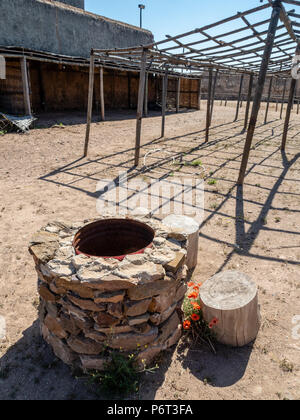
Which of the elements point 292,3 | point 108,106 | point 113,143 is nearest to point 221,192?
point 292,3

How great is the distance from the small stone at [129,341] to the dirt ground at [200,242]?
32cm

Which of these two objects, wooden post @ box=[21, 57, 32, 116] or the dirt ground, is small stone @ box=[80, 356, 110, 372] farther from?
wooden post @ box=[21, 57, 32, 116]

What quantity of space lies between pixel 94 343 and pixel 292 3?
6.17 metres

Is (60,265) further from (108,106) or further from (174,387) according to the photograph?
(108,106)

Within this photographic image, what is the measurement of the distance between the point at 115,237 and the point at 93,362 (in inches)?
50.0

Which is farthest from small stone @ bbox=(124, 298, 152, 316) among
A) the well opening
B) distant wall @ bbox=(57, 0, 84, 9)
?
distant wall @ bbox=(57, 0, 84, 9)

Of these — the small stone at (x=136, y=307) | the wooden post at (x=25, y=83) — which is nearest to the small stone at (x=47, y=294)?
the small stone at (x=136, y=307)

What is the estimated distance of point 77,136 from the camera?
12.4m

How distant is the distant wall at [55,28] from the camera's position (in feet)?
48.8

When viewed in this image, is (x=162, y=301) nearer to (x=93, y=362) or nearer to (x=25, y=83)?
(x=93, y=362)

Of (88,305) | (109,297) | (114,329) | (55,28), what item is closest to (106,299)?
(109,297)

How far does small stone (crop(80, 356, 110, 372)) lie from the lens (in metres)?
2.62

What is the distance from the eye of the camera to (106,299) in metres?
2.44
